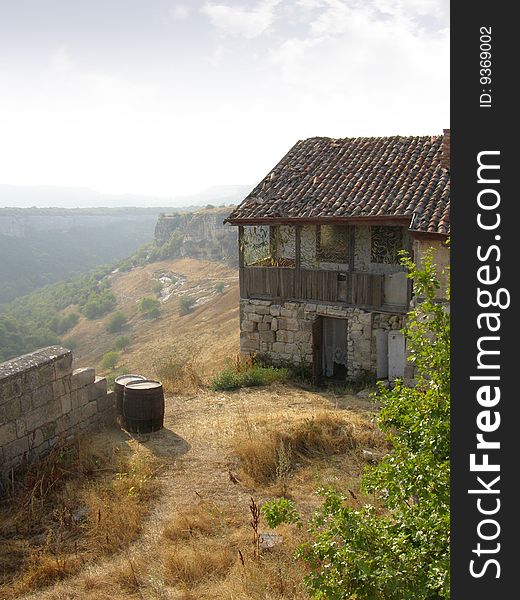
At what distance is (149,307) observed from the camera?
55.9 meters

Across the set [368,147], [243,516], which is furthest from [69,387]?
[368,147]

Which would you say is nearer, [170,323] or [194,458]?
[194,458]

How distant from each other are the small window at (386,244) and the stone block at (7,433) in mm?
8897

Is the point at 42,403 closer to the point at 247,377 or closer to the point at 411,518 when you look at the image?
the point at 247,377

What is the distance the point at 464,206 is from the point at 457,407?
0.92 m

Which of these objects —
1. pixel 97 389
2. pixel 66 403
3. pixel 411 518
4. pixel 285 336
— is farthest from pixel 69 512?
pixel 285 336

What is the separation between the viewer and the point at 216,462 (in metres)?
8.16

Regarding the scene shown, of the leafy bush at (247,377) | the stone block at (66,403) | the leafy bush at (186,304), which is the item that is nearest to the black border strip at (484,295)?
the stone block at (66,403)

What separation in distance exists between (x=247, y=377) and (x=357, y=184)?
5458mm

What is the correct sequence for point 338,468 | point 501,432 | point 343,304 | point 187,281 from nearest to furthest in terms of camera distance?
1. point 501,432
2. point 338,468
3. point 343,304
4. point 187,281

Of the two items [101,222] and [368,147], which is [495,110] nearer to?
[368,147]

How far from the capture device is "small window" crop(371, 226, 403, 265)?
13250 mm

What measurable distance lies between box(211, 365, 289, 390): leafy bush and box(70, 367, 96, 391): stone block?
13.6 feet

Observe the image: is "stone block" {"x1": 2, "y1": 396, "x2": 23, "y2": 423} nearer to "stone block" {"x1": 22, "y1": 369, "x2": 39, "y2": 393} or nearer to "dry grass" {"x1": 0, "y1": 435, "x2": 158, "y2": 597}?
"stone block" {"x1": 22, "y1": 369, "x2": 39, "y2": 393}
